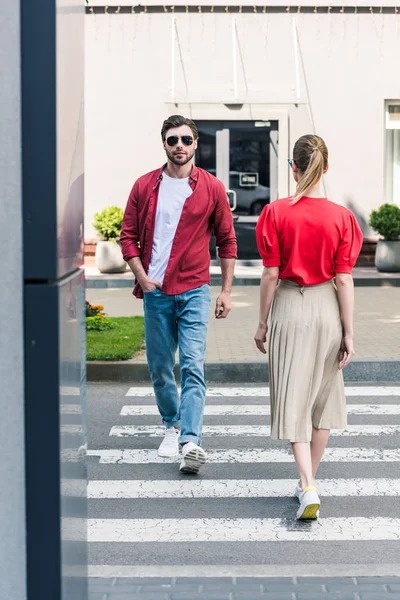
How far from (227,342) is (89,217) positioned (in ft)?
33.4

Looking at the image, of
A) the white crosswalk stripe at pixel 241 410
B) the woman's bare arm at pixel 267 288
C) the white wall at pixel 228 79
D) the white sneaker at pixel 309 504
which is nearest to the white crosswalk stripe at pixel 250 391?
the white crosswalk stripe at pixel 241 410

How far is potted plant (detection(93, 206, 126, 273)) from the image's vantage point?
1933 cm

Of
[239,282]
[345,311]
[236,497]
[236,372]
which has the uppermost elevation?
[345,311]

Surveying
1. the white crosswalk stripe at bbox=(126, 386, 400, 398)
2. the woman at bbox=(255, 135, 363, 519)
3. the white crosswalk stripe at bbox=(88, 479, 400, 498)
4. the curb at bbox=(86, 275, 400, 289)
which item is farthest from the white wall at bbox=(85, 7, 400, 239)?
the woman at bbox=(255, 135, 363, 519)

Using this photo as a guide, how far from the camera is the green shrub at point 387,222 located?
19.4 metres

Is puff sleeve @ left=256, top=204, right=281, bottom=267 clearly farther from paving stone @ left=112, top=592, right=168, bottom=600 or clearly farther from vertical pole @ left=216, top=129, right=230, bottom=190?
vertical pole @ left=216, top=129, right=230, bottom=190

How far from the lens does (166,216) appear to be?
6.43 metres

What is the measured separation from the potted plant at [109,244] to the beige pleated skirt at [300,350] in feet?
45.5

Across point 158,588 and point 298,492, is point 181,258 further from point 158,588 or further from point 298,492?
point 158,588

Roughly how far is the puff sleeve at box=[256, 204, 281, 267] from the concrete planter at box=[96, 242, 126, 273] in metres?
13.9

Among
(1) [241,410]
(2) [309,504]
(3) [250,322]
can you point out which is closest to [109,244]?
(3) [250,322]

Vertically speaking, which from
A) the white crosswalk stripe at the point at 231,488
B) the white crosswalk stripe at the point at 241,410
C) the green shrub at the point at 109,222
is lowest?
the white crosswalk stripe at the point at 231,488

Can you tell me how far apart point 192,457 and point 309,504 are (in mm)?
1101

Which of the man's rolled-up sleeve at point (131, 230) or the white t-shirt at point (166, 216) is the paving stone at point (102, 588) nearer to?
the white t-shirt at point (166, 216)
